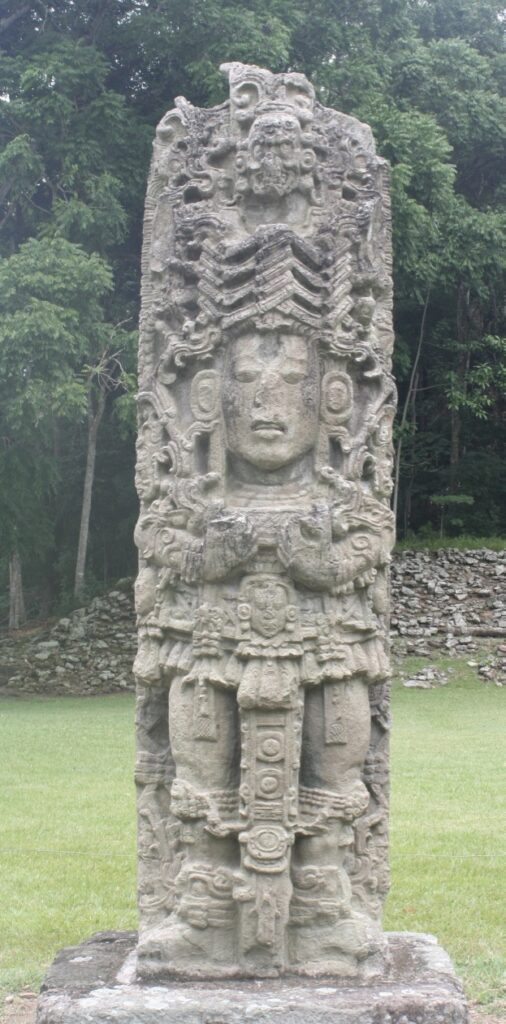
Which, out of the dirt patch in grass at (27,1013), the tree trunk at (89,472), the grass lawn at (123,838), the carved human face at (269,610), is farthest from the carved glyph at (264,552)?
the tree trunk at (89,472)

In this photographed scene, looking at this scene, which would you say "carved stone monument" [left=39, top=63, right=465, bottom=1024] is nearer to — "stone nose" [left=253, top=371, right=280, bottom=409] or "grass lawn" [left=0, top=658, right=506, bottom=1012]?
"stone nose" [left=253, top=371, right=280, bottom=409]

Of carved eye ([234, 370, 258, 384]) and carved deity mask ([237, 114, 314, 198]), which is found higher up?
carved deity mask ([237, 114, 314, 198])

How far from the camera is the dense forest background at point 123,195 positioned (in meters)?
14.3

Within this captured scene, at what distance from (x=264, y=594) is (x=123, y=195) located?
12962mm

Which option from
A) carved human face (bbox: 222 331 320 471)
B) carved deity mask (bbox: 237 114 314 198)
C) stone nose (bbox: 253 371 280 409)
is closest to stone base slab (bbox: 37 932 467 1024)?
carved human face (bbox: 222 331 320 471)

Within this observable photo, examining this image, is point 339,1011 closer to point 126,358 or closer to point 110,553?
point 126,358

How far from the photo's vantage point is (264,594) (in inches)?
166

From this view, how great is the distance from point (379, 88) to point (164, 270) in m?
13.7

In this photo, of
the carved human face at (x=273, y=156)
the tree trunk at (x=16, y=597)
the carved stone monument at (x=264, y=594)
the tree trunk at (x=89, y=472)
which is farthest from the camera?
the tree trunk at (x=16, y=597)

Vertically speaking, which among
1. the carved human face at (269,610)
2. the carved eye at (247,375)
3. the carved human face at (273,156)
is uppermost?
the carved human face at (273,156)

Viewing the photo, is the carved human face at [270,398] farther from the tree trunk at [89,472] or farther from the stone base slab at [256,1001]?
the tree trunk at [89,472]

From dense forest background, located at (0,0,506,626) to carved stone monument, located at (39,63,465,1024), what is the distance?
910 centimetres

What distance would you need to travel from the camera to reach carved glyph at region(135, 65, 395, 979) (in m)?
4.19

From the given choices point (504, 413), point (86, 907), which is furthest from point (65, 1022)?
point (504, 413)
